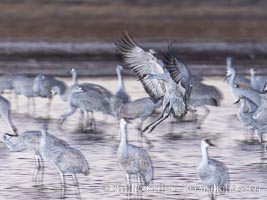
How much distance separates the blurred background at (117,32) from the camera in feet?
95.8

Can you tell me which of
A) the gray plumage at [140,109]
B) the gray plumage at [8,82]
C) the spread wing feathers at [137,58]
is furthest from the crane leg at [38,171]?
the gray plumage at [8,82]

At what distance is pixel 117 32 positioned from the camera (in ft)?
113

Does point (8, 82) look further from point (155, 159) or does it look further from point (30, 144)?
point (30, 144)

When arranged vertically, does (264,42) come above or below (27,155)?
above

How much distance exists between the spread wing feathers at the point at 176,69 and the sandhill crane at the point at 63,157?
2348 mm

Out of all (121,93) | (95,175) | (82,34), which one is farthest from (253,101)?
(82,34)

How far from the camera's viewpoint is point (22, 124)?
714 inches

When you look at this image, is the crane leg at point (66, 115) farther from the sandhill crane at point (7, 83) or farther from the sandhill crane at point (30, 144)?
the sandhill crane at point (30, 144)

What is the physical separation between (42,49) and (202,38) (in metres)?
5.31

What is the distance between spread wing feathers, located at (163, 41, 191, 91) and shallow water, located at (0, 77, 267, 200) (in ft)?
3.37

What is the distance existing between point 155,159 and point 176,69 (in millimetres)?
1248

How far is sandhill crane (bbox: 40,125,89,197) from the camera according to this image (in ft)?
41.4

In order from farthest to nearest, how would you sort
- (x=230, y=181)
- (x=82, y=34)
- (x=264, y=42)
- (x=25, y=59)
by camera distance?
(x=82, y=34) < (x=264, y=42) < (x=25, y=59) < (x=230, y=181)

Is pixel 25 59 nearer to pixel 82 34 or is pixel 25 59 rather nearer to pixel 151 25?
pixel 82 34
